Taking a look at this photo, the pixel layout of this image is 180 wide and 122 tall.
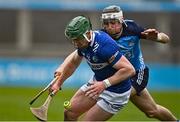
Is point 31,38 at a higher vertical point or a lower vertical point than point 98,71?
lower

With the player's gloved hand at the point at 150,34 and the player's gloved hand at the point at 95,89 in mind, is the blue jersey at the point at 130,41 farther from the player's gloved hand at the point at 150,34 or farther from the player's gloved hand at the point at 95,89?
the player's gloved hand at the point at 95,89

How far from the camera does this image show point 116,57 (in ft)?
37.4

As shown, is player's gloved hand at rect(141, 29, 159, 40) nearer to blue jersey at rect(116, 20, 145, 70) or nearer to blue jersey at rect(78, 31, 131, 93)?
blue jersey at rect(116, 20, 145, 70)

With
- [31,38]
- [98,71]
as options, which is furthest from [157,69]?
[98,71]

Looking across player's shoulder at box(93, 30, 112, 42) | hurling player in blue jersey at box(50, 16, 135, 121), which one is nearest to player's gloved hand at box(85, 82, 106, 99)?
hurling player in blue jersey at box(50, 16, 135, 121)

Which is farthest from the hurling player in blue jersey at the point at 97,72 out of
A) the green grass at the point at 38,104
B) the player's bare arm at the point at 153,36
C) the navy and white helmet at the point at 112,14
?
the green grass at the point at 38,104

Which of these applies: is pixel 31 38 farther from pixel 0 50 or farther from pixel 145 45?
pixel 145 45

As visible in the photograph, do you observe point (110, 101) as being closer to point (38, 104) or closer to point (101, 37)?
point (101, 37)

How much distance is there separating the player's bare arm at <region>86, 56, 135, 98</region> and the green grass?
588 cm

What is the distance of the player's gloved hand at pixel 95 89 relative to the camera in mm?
11172

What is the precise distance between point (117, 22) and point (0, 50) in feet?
104

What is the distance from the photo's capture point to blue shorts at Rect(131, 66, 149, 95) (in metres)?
13.3

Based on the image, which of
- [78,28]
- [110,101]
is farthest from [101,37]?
[110,101]

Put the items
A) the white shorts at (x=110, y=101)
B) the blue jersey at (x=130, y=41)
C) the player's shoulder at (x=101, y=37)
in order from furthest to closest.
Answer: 1. the blue jersey at (x=130, y=41)
2. the white shorts at (x=110, y=101)
3. the player's shoulder at (x=101, y=37)
